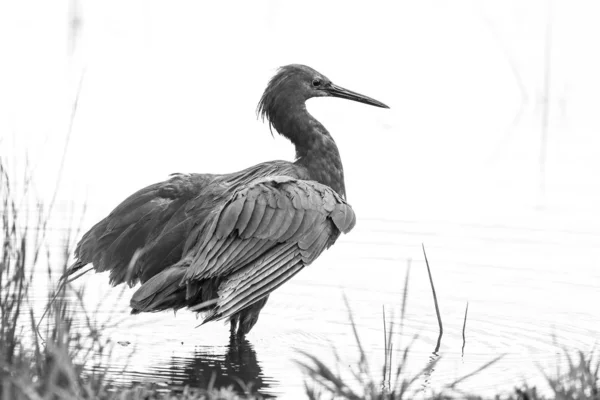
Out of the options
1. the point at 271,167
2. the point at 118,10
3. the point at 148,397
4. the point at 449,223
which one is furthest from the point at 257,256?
the point at 118,10

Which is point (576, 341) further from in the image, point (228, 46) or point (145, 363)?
point (228, 46)

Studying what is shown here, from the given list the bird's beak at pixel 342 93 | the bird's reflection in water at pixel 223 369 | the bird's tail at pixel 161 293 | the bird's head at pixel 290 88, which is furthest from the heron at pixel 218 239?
the bird's beak at pixel 342 93

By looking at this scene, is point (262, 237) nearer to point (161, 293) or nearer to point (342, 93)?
point (161, 293)

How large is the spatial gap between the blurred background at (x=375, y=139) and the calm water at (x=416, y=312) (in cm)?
2

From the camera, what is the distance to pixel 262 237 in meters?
6.20

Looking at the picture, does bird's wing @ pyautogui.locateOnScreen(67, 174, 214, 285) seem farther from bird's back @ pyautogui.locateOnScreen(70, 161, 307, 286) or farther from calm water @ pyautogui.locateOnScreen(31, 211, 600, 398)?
calm water @ pyautogui.locateOnScreen(31, 211, 600, 398)

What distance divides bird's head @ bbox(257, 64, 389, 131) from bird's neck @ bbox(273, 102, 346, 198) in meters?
0.06

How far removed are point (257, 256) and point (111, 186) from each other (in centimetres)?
396

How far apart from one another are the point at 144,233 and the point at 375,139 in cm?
648

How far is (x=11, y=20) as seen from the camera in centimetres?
Answer: 1711

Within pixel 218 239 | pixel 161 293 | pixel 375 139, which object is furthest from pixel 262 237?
pixel 375 139

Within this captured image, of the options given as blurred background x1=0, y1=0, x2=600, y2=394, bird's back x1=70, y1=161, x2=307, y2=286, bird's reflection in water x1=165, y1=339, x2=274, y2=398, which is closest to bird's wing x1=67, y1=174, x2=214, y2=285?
bird's back x1=70, y1=161, x2=307, y2=286

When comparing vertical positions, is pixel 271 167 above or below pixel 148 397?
above

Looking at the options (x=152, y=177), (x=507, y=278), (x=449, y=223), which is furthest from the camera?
(x=152, y=177)
